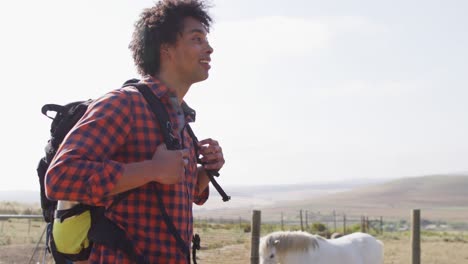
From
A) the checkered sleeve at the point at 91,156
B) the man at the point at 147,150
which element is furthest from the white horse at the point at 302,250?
the checkered sleeve at the point at 91,156

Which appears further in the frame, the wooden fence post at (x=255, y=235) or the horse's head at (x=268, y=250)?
the horse's head at (x=268, y=250)

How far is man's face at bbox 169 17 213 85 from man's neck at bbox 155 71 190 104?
18 mm

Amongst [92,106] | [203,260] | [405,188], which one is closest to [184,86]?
[92,106]

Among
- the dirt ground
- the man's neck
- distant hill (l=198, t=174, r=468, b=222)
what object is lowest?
distant hill (l=198, t=174, r=468, b=222)

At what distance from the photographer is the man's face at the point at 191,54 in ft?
6.12

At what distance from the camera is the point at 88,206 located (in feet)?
5.29

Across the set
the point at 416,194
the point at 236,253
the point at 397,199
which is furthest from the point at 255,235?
the point at 416,194

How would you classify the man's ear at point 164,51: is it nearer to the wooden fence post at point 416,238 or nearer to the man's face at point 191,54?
the man's face at point 191,54

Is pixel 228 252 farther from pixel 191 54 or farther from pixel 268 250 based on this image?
pixel 191 54

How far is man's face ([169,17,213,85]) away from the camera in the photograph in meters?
1.87

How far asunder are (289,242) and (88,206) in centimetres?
629

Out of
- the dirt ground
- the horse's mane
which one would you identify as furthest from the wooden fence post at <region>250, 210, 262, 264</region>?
the dirt ground

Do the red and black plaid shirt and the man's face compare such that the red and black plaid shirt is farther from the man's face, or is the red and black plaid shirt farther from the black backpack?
the man's face

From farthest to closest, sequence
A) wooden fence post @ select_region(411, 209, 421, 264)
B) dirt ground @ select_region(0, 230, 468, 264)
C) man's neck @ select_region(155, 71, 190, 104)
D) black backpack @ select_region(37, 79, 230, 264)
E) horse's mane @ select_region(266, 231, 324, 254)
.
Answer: dirt ground @ select_region(0, 230, 468, 264), horse's mane @ select_region(266, 231, 324, 254), wooden fence post @ select_region(411, 209, 421, 264), man's neck @ select_region(155, 71, 190, 104), black backpack @ select_region(37, 79, 230, 264)
